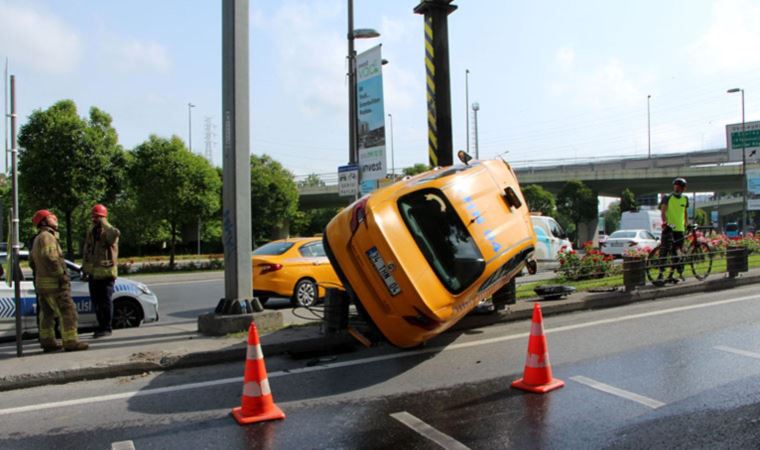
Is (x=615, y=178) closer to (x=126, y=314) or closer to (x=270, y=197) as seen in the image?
(x=270, y=197)

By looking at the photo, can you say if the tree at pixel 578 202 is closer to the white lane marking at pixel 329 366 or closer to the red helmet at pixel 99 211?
the white lane marking at pixel 329 366

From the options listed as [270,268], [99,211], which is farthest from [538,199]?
[99,211]

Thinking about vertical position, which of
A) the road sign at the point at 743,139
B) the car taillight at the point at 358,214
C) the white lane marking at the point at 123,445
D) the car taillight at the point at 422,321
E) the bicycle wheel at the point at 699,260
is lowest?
the white lane marking at the point at 123,445

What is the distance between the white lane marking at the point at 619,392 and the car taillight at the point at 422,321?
4.61ft

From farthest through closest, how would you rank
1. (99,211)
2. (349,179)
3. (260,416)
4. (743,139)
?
(743,139)
(349,179)
(99,211)
(260,416)

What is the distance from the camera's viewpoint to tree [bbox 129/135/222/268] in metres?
26.1

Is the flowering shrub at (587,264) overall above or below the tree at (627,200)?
below

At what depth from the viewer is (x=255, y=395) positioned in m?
4.53

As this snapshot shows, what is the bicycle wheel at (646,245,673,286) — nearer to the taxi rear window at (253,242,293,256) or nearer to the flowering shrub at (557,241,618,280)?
the flowering shrub at (557,241,618,280)

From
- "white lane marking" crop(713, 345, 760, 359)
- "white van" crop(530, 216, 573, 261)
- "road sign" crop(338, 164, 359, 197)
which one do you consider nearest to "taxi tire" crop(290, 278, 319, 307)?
"road sign" crop(338, 164, 359, 197)

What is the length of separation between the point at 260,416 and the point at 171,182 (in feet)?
77.1

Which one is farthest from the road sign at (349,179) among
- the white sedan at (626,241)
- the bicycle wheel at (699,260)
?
the white sedan at (626,241)

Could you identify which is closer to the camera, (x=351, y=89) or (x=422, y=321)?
(x=422, y=321)

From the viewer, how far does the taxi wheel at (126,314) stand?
900 cm
